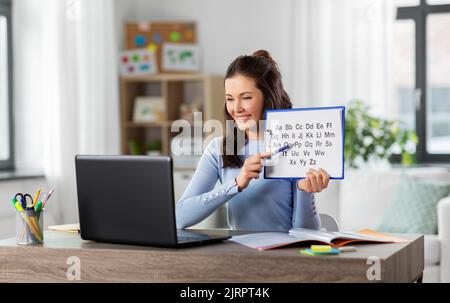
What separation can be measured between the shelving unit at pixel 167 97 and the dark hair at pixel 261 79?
3.24 m

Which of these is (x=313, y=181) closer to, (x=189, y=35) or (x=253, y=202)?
(x=253, y=202)

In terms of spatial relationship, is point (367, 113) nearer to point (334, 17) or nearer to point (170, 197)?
point (334, 17)

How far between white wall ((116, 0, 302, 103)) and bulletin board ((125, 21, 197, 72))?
0.28ft

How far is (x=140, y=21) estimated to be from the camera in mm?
5738

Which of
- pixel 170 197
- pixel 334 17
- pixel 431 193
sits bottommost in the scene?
pixel 431 193

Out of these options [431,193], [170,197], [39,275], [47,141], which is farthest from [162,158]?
[47,141]

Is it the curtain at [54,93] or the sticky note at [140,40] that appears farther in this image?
the sticky note at [140,40]

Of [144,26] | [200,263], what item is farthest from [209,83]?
[200,263]

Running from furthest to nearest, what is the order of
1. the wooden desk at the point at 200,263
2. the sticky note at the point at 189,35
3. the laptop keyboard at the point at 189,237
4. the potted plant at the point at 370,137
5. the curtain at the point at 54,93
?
the sticky note at the point at 189,35
the potted plant at the point at 370,137
the curtain at the point at 54,93
the laptop keyboard at the point at 189,237
the wooden desk at the point at 200,263

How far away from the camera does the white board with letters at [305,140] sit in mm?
1771

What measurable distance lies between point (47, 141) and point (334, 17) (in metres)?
2.21

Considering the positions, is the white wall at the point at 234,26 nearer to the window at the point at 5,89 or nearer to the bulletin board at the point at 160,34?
the bulletin board at the point at 160,34

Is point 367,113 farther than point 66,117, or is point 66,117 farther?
point 367,113

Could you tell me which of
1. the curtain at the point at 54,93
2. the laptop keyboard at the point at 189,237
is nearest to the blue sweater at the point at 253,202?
the laptop keyboard at the point at 189,237
